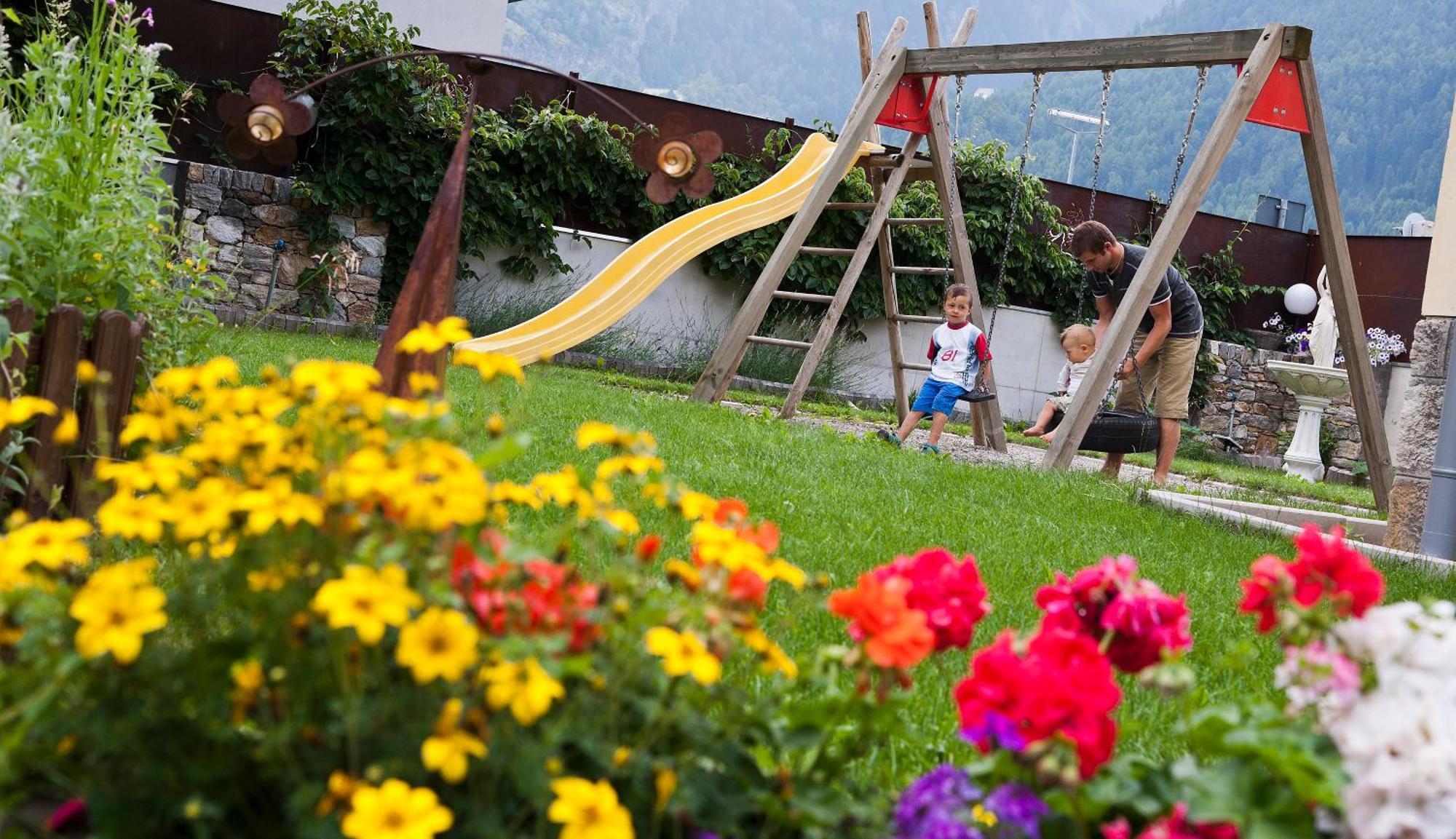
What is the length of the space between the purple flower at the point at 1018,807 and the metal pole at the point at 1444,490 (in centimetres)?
391

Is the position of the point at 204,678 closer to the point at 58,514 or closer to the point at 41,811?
the point at 41,811

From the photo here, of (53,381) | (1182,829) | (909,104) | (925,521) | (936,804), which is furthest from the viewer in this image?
(909,104)

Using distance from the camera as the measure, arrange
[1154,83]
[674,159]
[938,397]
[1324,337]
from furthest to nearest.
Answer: [1154,83]
[1324,337]
[938,397]
[674,159]

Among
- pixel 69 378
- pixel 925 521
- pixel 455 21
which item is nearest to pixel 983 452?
pixel 925 521

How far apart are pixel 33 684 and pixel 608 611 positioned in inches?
16.0

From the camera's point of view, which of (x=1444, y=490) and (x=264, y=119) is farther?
(x=1444, y=490)

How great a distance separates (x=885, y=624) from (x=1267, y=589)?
0.38 metres

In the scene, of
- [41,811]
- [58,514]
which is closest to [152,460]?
[41,811]

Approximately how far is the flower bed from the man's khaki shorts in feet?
19.8

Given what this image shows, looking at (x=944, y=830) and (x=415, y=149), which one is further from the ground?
(x=415, y=149)

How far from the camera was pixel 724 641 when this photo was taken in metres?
0.96

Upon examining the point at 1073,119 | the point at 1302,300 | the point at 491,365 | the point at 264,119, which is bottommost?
the point at 491,365

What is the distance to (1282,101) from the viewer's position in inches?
237

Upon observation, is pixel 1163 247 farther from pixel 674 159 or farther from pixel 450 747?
pixel 450 747
